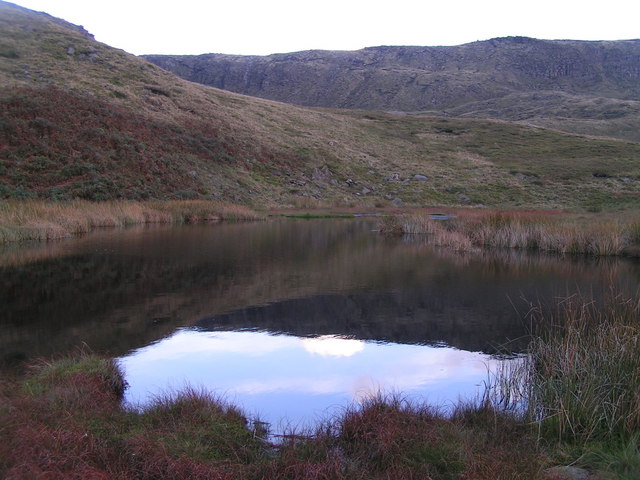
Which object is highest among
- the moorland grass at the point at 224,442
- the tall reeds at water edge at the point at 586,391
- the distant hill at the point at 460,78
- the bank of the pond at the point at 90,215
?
the distant hill at the point at 460,78

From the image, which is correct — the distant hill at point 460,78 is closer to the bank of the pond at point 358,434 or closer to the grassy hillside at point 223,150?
the grassy hillside at point 223,150

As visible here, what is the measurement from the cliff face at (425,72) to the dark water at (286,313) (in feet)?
387

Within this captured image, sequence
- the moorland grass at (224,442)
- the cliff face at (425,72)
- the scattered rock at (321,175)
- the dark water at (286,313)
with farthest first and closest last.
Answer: the cliff face at (425,72) < the scattered rock at (321,175) < the dark water at (286,313) < the moorland grass at (224,442)

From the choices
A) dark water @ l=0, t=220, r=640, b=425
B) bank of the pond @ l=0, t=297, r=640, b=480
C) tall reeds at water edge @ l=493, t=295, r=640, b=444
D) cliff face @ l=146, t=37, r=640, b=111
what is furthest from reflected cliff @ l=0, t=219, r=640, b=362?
cliff face @ l=146, t=37, r=640, b=111

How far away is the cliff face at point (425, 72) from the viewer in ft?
453

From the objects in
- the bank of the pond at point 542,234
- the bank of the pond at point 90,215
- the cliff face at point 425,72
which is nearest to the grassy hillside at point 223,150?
the bank of the pond at point 90,215

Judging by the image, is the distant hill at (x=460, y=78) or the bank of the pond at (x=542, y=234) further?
the distant hill at (x=460, y=78)

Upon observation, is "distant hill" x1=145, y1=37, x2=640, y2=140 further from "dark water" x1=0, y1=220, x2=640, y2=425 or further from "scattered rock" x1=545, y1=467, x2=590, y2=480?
"scattered rock" x1=545, y1=467, x2=590, y2=480

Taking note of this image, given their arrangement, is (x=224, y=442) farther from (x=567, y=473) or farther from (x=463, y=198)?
(x=463, y=198)

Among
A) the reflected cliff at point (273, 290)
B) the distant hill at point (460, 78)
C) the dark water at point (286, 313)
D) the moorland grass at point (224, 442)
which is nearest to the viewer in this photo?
the moorland grass at point (224, 442)

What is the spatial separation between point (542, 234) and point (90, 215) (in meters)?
21.7

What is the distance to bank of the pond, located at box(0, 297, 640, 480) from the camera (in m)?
4.51

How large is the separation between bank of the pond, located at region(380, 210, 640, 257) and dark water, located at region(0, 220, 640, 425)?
173 centimetres

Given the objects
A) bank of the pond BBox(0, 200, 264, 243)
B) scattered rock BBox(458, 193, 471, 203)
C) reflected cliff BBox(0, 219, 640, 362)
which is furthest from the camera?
scattered rock BBox(458, 193, 471, 203)
